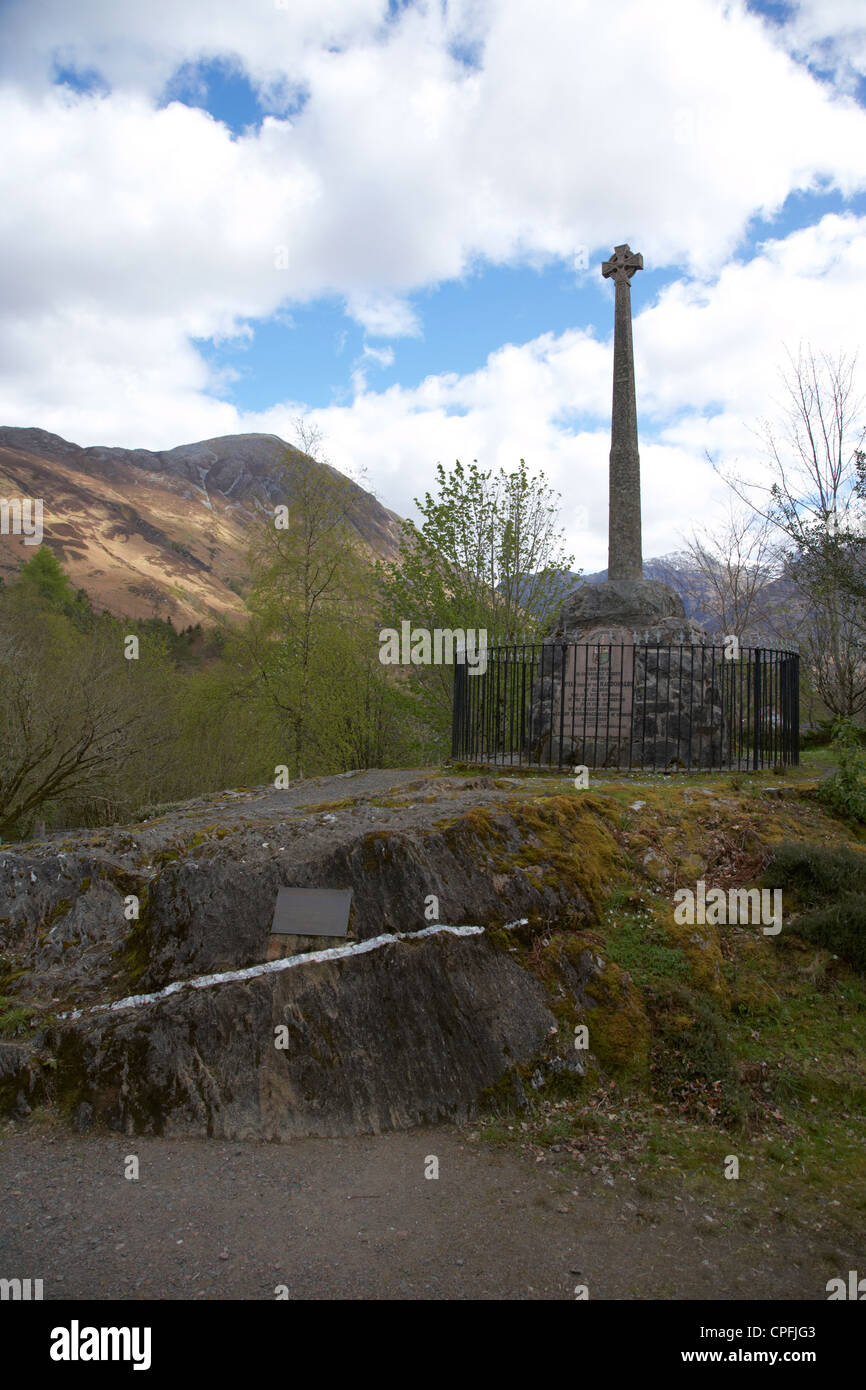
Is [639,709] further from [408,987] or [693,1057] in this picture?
[408,987]

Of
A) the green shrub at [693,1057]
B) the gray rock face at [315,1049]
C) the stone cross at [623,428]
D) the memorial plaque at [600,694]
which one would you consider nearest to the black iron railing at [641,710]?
the memorial plaque at [600,694]

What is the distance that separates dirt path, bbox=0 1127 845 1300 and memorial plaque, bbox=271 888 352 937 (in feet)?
4.41

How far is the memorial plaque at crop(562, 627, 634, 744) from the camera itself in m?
11.4

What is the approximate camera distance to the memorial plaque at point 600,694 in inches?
448

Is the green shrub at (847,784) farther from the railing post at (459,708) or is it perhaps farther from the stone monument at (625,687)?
the railing post at (459,708)

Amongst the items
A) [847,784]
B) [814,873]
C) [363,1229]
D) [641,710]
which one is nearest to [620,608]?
[641,710]

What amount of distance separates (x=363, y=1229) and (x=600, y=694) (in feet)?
26.8

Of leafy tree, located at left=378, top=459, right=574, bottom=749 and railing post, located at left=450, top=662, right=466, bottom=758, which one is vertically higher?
leafy tree, located at left=378, top=459, right=574, bottom=749

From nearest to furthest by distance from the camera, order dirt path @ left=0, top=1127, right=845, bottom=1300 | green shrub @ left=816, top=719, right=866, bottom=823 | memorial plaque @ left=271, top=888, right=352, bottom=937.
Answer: dirt path @ left=0, top=1127, right=845, bottom=1300
memorial plaque @ left=271, top=888, right=352, bottom=937
green shrub @ left=816, top=719, right=866, bottom=823

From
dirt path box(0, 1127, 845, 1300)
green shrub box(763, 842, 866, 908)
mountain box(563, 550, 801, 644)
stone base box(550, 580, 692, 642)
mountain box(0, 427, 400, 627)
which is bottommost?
dirt path box(0, 1127, 845, 1300)

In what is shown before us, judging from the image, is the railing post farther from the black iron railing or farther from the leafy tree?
the leafy tree

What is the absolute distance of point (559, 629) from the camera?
45.2 ft

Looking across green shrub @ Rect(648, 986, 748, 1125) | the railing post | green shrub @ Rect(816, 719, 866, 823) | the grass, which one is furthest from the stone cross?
green shrub @ Rect(648, 986, 748, 1125)

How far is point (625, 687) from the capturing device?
1145 centimetres
